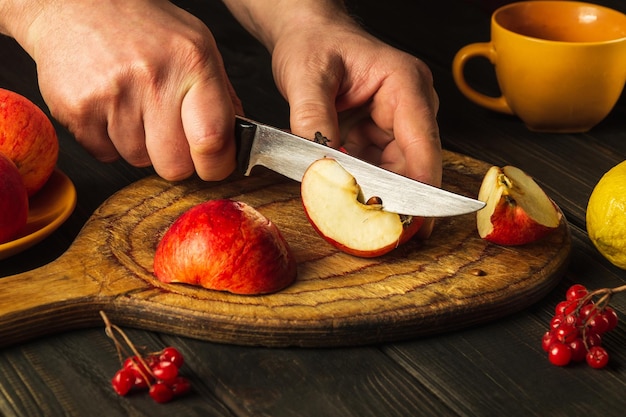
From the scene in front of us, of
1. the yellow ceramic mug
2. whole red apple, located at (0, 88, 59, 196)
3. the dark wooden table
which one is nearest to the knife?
the dark wooden table

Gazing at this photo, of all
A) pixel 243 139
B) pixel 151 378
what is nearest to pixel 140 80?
pixel 243 139

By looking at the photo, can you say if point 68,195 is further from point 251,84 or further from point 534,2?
point 534,2

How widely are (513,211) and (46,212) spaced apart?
2.27 feet

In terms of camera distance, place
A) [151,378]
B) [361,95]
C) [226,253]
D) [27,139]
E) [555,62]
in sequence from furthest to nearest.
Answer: [555,62], [361,95], [27,139], [226,253], [151,378]

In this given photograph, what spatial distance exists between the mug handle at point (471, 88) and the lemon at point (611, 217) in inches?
23.4

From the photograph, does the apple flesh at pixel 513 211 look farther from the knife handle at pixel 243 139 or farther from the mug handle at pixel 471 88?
the mug handle at pixel 471 88

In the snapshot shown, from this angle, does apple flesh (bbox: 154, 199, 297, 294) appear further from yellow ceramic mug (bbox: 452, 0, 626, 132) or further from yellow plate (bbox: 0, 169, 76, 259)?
yellow ceramic mug (bbox: 452, 0, 626, 132)

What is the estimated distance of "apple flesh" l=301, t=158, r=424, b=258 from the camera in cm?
134

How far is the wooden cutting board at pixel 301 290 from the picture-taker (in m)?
1.18

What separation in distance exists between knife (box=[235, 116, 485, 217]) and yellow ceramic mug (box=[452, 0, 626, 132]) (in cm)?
58

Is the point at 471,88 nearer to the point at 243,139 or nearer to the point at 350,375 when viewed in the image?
the point at 243,139

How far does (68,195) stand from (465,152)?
0.76 meters

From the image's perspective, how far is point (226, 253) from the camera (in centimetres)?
123

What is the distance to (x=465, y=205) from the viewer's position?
1.30 metres
